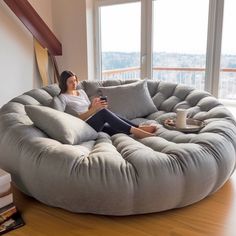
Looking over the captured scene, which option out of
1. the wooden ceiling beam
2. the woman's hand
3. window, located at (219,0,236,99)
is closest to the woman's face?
the woman's hand

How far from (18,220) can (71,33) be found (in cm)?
327

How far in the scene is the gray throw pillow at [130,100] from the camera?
3215 mm

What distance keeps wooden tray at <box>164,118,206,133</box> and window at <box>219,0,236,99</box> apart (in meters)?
1.23

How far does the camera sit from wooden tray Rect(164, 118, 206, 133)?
2.51m

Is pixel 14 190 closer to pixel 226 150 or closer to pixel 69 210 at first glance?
pixel 69 210

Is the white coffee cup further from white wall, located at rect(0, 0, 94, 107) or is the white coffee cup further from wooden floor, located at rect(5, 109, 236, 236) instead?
white wall, located at rect(0, 0, 94, 107)

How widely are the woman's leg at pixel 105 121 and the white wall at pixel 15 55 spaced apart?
6.51 feet

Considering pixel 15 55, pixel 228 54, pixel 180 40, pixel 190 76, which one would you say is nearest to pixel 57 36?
pixel 15 55

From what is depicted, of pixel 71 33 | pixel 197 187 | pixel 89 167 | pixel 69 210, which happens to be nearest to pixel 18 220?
pixel 69 210

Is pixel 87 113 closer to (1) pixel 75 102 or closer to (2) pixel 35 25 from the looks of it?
(1) pixel 75 102

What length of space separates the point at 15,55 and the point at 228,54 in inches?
115

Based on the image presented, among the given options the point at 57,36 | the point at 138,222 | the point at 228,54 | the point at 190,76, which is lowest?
the point at 138,222

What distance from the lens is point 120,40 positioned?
441cm

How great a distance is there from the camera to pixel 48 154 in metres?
1.90
